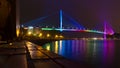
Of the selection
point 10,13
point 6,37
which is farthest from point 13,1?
point 6,37

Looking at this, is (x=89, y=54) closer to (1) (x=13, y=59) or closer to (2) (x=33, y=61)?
(1) (x=13, y=59)

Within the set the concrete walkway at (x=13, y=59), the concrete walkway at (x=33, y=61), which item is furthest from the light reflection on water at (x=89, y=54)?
the concrete walkway at (x=33, y=61)

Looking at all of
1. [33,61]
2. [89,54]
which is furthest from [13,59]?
[89,54]

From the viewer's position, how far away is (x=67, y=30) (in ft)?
250

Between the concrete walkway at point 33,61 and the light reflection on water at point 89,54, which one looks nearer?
the concrete walkway at point 33,61

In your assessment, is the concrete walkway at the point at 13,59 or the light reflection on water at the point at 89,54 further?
the light reflection on water at the point at 89,54

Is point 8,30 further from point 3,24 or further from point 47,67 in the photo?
point 47,67

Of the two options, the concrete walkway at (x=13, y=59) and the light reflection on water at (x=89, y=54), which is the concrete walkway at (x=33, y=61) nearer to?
the concrete walkway at (x=13, y=59)

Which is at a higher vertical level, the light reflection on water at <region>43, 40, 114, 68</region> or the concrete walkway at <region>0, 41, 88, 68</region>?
the concrete walkway at <region>0, 41, 88, 68</region>

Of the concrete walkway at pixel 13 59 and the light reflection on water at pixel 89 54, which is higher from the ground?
the concrete walkway at pixel 13 59

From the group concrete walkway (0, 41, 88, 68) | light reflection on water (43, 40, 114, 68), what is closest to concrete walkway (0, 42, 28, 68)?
concrete walkway (0, 41, 88, 68)

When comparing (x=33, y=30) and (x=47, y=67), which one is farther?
(x=33, y=30)

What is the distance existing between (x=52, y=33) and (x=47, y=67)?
92192mm

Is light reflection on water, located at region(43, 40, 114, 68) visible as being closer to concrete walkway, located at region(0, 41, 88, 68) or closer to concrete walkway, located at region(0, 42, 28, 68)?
concrete walkway, located at region(0, 42, 28, 68)
